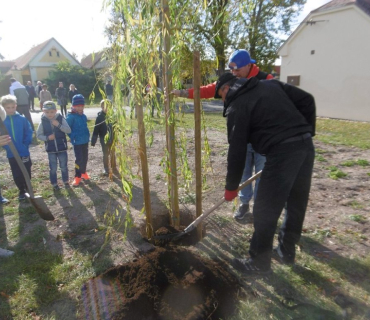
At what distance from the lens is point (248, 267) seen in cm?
283

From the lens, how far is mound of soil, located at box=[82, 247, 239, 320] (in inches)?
91.8

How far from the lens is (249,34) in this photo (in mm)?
24094

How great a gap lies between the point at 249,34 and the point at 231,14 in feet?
77.8

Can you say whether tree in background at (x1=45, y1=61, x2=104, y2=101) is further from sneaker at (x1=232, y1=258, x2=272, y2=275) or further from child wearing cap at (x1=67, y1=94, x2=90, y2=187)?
sneaker at (x1=232, y1=258, x2=272, y2=275)

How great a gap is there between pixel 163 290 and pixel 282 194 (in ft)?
4.59

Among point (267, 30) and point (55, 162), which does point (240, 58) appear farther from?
point (267, 30)

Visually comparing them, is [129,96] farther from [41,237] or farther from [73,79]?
[73,79]

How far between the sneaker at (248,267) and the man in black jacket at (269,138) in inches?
1.1

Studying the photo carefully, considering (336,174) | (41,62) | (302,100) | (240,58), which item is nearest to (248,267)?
(302,100)

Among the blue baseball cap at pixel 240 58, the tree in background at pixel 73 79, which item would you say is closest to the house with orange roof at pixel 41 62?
the tree in background at pixel 73 79

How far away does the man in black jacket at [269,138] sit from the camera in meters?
2.34

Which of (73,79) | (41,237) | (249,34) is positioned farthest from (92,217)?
(73,79)

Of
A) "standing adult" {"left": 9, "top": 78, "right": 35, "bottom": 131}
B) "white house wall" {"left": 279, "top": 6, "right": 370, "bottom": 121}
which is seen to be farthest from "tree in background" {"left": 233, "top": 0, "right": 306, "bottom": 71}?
"standing adult" {"left": 9, "top": 78, "right": 35, "bottom": 131}

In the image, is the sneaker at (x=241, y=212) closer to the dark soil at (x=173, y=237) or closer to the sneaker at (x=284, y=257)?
the dark soil at (x=173, y=237)
